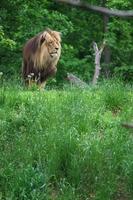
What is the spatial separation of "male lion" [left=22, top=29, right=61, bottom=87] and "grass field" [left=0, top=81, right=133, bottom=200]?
143 inches

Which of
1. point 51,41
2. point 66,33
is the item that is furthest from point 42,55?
point 66,33

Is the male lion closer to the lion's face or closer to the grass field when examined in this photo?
the lion's face

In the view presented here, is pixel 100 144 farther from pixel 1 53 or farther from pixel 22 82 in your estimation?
pixel 1 53

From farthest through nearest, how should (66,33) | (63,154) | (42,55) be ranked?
(66,33)
(42,55)
(63,154)

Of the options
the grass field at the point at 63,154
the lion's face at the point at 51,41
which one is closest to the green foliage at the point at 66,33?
the lion's face at the point at 51,41

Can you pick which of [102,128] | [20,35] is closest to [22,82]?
[102,128]

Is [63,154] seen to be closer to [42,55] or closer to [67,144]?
[67,144]

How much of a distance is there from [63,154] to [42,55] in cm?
517

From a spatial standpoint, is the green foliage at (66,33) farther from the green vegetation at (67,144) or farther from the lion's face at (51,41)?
the green vegetation at (67,144)

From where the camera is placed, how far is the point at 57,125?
6.23 m

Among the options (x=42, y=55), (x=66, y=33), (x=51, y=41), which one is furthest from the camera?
(x=66, y=33)

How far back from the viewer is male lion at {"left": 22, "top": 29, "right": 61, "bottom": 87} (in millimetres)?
10555

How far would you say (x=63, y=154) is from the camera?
5.73 m

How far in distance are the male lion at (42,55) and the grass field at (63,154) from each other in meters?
3.64
